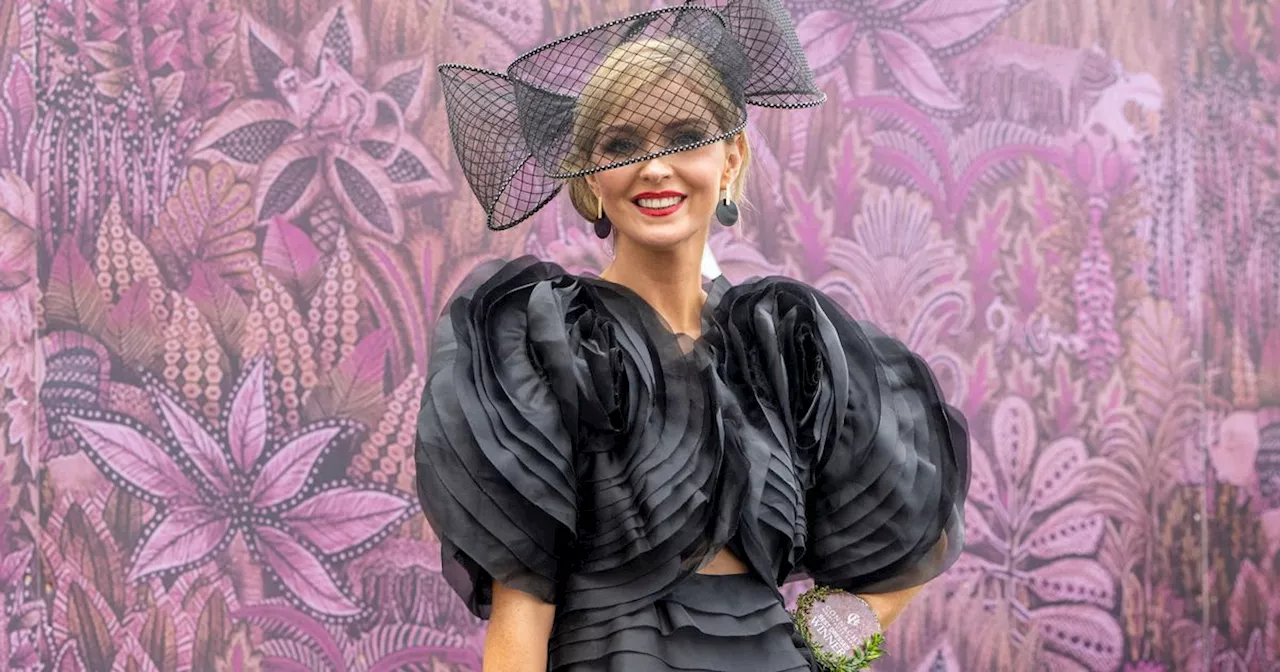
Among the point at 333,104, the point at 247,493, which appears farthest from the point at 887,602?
the point at 333,104

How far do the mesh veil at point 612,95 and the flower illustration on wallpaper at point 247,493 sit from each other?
3.03 ft

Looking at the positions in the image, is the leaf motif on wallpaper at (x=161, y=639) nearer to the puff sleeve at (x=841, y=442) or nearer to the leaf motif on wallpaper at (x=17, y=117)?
the leaf motif on wallpaper at (x=17, y=117)

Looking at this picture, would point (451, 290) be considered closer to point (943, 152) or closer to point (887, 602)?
point (943, 152)

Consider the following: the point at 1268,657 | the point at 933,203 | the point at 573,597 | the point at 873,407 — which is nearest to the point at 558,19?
the point at 933,203

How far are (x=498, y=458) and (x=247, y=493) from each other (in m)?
1.09

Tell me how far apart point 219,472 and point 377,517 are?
9.9 inches

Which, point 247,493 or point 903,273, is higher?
point 903,273

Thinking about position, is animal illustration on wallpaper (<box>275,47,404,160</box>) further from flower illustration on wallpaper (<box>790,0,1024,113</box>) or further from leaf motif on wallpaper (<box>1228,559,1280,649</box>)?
leaf motif on wallpaper (<box>1228,559,1280,649</box>)

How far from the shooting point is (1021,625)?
256 centimetres

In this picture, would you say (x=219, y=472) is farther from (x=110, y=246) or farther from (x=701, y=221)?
(x=701, y=221)

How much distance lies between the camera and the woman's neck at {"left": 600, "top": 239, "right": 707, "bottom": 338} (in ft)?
A: 4.85

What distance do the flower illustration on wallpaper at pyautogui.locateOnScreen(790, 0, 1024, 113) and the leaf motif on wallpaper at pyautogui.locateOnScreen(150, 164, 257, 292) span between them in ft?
3.15

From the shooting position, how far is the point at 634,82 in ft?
4.62

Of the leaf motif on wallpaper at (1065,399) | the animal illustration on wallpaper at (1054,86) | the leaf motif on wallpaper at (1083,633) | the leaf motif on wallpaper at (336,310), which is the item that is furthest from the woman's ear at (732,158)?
the leaf motif on wallpaper at (1083,633)
